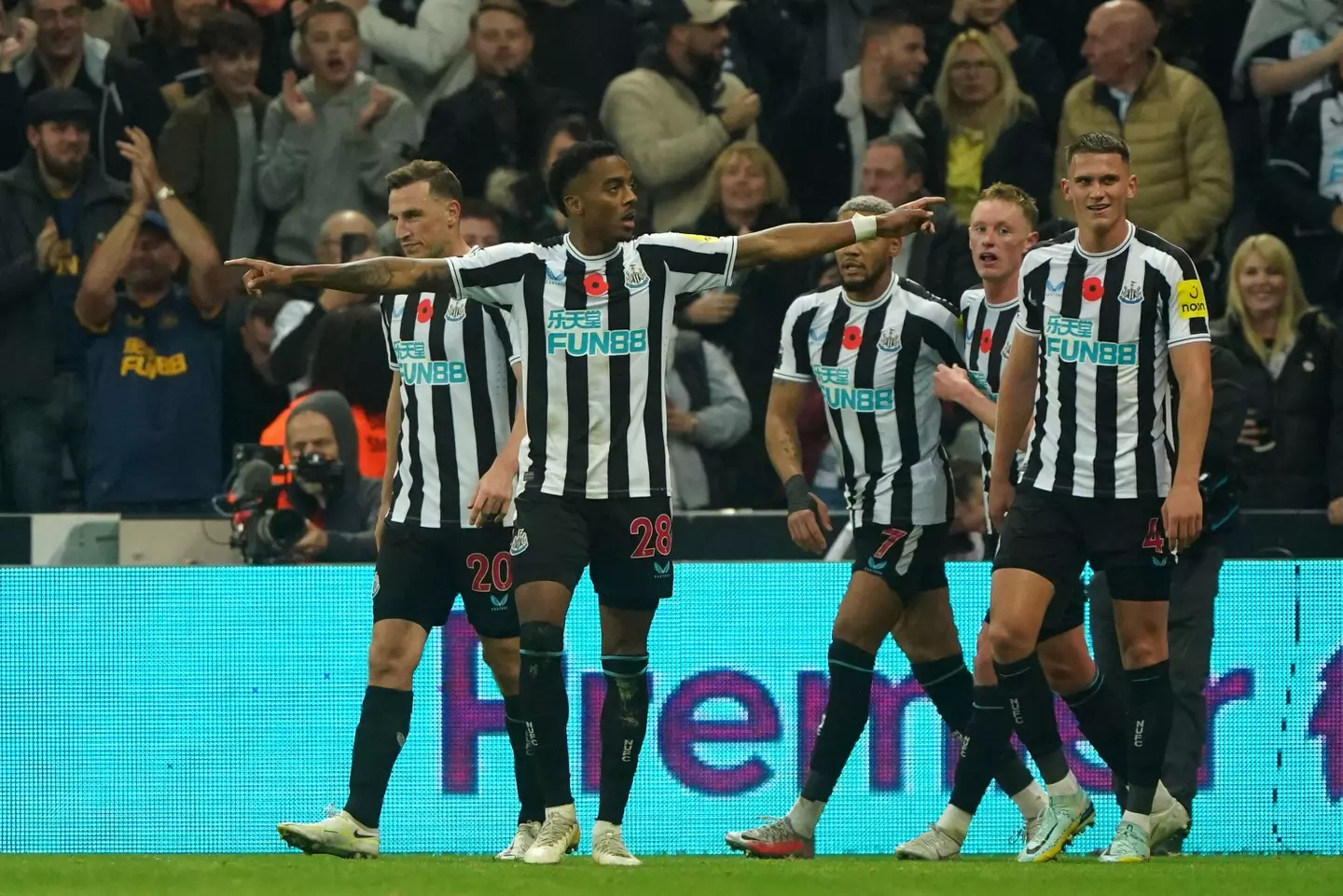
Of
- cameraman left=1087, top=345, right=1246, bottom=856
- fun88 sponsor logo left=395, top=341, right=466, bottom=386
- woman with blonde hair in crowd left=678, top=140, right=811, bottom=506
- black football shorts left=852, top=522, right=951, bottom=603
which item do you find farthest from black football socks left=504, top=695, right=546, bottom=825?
woman with blonde hair in crowd left=678, top=140, right=811, bottom=506

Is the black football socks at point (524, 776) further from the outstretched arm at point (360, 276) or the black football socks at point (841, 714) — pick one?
the outstretched arm at point (360, 276)

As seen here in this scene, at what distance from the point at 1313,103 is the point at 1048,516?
16.9ft

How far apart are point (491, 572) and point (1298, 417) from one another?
4.55 meters

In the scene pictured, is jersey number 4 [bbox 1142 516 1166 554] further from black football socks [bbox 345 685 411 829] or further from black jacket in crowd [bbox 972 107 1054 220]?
black jacket in crowd [bbox 972 107 1054 220]

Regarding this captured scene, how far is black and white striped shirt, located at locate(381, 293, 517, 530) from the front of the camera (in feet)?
24.3

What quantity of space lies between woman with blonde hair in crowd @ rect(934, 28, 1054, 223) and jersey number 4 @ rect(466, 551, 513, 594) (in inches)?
183

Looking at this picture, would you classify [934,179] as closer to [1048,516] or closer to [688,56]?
[688,56]

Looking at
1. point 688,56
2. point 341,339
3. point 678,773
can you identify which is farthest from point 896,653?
point 688,56

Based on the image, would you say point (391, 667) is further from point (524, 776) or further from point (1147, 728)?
point (1147, 728)

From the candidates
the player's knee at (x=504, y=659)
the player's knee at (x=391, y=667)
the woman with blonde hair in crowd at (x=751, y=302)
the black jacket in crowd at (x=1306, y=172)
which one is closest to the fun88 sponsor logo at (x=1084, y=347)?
the player's knee at (x=504, y=659)

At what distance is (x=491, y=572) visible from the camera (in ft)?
24.3

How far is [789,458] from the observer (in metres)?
7.97

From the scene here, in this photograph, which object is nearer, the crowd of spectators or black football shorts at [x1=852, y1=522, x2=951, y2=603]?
black football shorts at [x1=852, y1=522, x2=951, y2=603]

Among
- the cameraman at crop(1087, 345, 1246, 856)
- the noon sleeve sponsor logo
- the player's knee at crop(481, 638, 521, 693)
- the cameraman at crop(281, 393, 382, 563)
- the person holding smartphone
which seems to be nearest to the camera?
the noon sleeve sponsor logo
